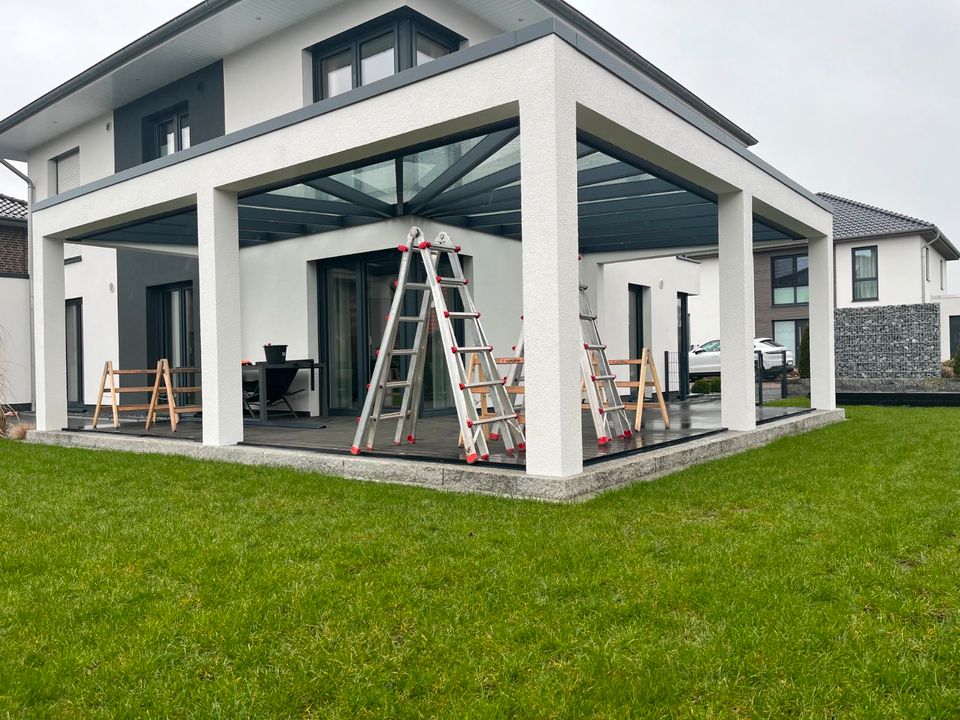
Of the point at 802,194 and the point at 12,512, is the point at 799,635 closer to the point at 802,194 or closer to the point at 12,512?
the point at 12,512

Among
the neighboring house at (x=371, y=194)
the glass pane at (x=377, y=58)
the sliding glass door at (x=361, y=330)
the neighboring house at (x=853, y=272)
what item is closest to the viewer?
the neighboring house at (x=371, y=194)

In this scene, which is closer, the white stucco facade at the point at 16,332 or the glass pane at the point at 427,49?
the glass pane at the point at 427,49

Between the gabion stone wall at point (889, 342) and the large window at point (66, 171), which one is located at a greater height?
the large window at point (66, 171)

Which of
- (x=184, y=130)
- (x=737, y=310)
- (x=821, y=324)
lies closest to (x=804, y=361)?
(x=821, y=324)

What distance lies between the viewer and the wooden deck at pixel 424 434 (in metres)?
6.09

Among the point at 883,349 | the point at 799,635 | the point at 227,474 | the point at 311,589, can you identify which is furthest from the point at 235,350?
the point at 883,349

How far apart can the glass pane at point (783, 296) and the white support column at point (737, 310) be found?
2134 cm

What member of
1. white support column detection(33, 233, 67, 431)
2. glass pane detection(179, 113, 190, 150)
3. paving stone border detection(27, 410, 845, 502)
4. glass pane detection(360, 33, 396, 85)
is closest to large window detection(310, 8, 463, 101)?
glass pane detection(360, 33, 396, 85)

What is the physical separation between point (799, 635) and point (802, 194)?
792 centimetres

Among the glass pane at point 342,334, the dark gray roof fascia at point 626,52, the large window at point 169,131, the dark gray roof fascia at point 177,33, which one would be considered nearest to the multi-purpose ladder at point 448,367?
the glass pane at point 342,334

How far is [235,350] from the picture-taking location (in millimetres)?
7176

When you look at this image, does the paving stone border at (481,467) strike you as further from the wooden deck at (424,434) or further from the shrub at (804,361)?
the shrub at (804,361)

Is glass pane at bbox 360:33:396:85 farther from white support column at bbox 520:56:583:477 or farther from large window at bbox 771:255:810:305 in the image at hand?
large window at bbox 771:255:810:305

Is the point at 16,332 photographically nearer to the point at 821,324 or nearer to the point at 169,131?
the point at 169,131
